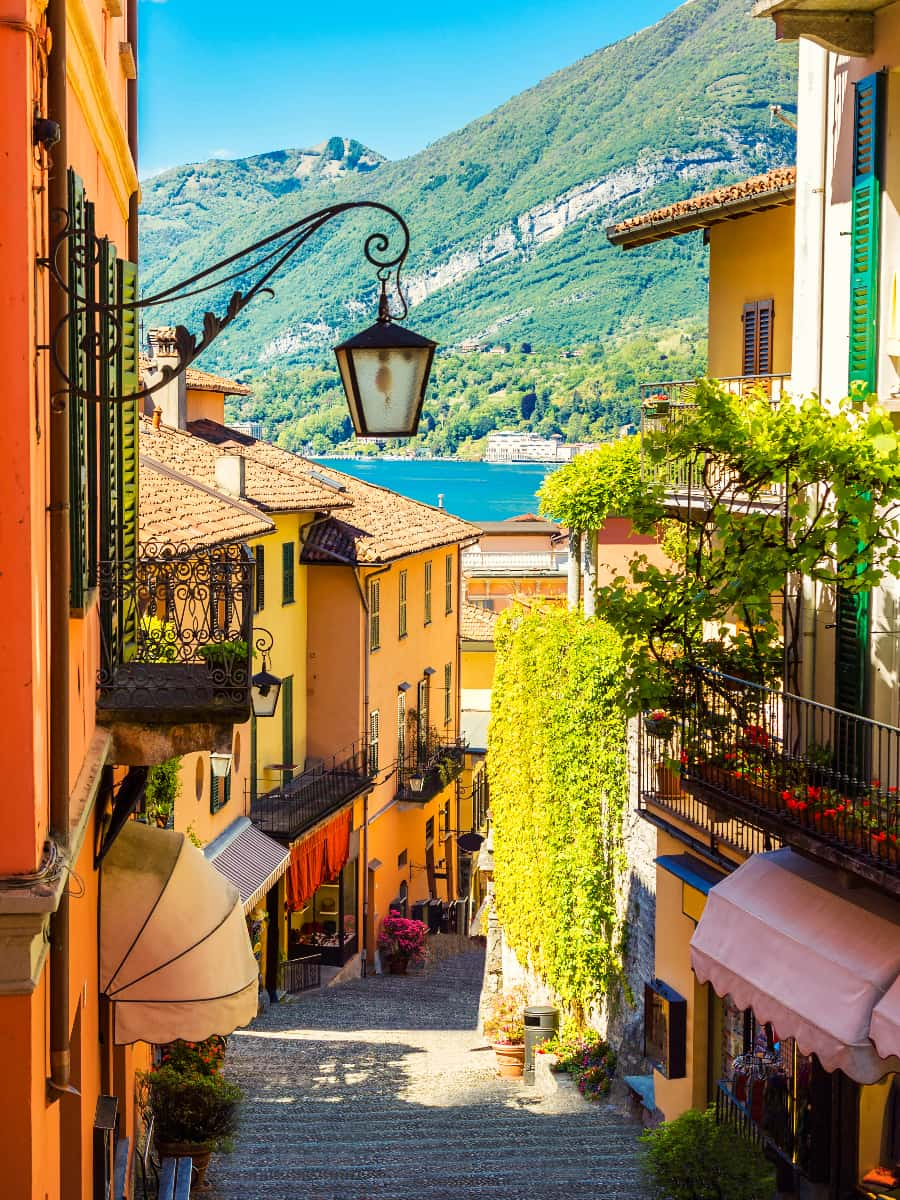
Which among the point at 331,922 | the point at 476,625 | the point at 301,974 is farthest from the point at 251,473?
the point at 476,625

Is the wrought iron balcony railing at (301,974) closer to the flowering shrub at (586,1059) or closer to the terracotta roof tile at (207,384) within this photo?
the flowering shrub at (586,1059)

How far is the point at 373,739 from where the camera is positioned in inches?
1255

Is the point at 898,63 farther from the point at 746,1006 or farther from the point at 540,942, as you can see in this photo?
the point at 540,942

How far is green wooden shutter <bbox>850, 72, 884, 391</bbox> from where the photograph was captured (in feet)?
37.1

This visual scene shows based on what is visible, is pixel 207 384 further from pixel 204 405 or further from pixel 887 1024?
pixel 887 1024

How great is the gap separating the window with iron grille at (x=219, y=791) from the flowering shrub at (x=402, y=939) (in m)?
8.92

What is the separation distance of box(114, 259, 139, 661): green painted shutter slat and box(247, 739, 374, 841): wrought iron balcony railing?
15.9 metres

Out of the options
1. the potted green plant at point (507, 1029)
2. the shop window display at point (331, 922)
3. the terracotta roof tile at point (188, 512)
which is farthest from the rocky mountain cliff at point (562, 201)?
the potted green plant at point (507, 1029)

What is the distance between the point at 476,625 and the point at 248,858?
23632 mm

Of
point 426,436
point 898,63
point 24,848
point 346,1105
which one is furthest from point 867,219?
point 426,436

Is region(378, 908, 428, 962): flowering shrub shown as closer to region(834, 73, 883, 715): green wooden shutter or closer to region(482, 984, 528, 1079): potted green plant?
region(482, 984, 528, 1079): potted green plant

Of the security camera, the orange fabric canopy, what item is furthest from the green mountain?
the security camera

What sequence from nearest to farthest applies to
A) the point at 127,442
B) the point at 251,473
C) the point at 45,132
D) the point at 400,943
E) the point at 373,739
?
the point at 45,132 → the point at 127,442 → the point at 251,473 → the point at 400,943 → the point at 373,739

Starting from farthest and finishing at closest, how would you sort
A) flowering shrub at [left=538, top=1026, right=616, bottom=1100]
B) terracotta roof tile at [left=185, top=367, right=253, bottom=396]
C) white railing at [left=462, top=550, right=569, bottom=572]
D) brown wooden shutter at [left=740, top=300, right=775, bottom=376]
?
white railing at [left=462, top=550, right=569, bottom=572], terracotta roof tile at [left=185, top=367, right=253, bottom=396], brown wooden shutter at [left=740, top=300, right=775, bottom=376], flowering shrub at [left=538, top=1026, right=616, bottom=1100]
